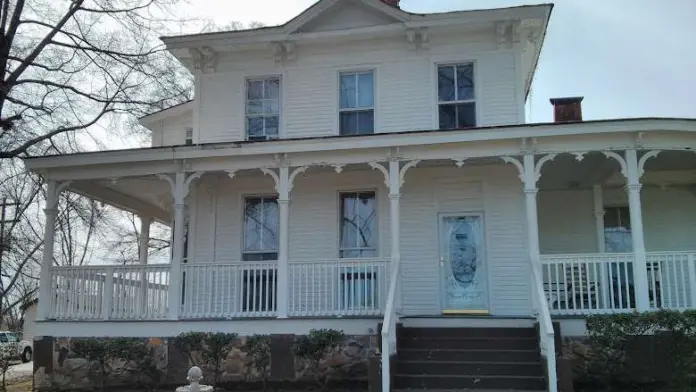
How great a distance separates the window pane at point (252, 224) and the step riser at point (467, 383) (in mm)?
5186

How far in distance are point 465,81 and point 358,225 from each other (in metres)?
3.79

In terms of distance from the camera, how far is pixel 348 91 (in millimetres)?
14164

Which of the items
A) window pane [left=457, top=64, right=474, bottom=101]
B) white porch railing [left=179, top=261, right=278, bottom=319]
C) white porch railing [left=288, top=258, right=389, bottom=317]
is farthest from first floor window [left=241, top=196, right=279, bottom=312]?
window pane [left=457, top=64, right=474, bottom=101]

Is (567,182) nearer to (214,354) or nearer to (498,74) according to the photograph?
(498,74)

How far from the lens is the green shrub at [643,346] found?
981 cm

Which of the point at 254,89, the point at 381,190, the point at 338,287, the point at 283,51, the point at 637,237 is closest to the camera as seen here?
the point at 637,237

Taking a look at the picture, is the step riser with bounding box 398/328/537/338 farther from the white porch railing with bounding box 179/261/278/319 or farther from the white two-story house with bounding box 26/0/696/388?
the white porch railing with bounding box 179/261/278/319

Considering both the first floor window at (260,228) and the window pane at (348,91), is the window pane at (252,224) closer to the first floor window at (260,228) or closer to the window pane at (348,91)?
the first floor window at (260,228)

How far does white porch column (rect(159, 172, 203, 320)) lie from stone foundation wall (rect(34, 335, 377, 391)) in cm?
72

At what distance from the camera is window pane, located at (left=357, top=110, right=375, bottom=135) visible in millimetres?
13844

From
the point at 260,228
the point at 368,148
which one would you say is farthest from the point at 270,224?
the point at 368,148

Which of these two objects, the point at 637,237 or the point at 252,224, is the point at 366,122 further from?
the point at 637,237

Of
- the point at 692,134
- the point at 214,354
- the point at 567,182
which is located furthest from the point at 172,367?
the point at 692,134

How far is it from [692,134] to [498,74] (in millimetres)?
3960
